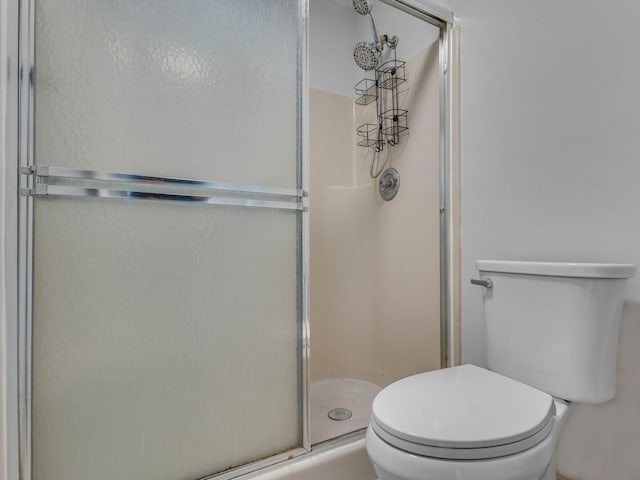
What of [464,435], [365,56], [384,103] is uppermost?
[365,56]

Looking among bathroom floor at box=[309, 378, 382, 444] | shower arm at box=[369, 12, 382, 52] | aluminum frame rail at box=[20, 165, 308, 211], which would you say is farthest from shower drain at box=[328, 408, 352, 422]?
shower arm at box=[369, 12, 382, 52]

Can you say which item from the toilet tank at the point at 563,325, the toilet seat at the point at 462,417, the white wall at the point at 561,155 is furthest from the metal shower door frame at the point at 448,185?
the toilet seat at the point at 462,417

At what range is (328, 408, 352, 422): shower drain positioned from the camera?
1530 mm

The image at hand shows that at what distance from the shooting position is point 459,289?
154 centimetres

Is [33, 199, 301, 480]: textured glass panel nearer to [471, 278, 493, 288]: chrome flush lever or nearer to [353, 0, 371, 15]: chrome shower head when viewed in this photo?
[471, 278, 493, 288]: chrome flush lever

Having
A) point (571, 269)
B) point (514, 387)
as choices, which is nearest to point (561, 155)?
point (571, 269)

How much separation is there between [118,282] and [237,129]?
0.53m

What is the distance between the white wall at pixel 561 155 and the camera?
1.03m

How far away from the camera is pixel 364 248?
2.00m

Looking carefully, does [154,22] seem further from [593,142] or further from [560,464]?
[560,464]

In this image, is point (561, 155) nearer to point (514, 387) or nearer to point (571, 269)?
point (571, 269)

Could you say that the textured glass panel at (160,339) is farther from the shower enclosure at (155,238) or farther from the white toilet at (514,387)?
the white toilet at (514,387)

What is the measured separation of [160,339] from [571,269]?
1111 mm
